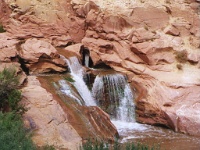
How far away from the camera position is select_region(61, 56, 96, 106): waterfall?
1189cm

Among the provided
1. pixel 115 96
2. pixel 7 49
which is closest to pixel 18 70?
A: pixel 7 49

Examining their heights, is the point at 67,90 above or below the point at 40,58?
below

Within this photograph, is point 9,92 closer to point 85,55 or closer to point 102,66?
point 102,66

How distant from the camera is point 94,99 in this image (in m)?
12.1

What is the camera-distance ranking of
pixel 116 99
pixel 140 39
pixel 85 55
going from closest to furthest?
pixel 116 99 → pixel 140 39 → pixel 85 55

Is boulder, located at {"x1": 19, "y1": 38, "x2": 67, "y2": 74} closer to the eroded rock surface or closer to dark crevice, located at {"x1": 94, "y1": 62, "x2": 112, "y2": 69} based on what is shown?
dark crevice, located at {"x1": 94, "y1": 62, "x2": 112, "y2": 69}

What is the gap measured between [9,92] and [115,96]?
14.1ft

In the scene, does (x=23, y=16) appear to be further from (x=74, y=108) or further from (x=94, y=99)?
(x=74, y=108)

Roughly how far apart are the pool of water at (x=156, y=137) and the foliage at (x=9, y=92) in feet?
10.2

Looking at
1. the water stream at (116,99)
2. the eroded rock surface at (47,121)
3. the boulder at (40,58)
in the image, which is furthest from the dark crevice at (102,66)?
the eroded rock surface at (47,121)

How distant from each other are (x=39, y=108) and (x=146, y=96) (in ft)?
13.7

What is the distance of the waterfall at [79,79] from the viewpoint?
468 inches

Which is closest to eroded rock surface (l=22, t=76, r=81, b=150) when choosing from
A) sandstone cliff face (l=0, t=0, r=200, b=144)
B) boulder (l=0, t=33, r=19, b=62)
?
boulder (l=0, t=33, r=19, b=62)

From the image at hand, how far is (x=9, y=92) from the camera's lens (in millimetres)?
9016
